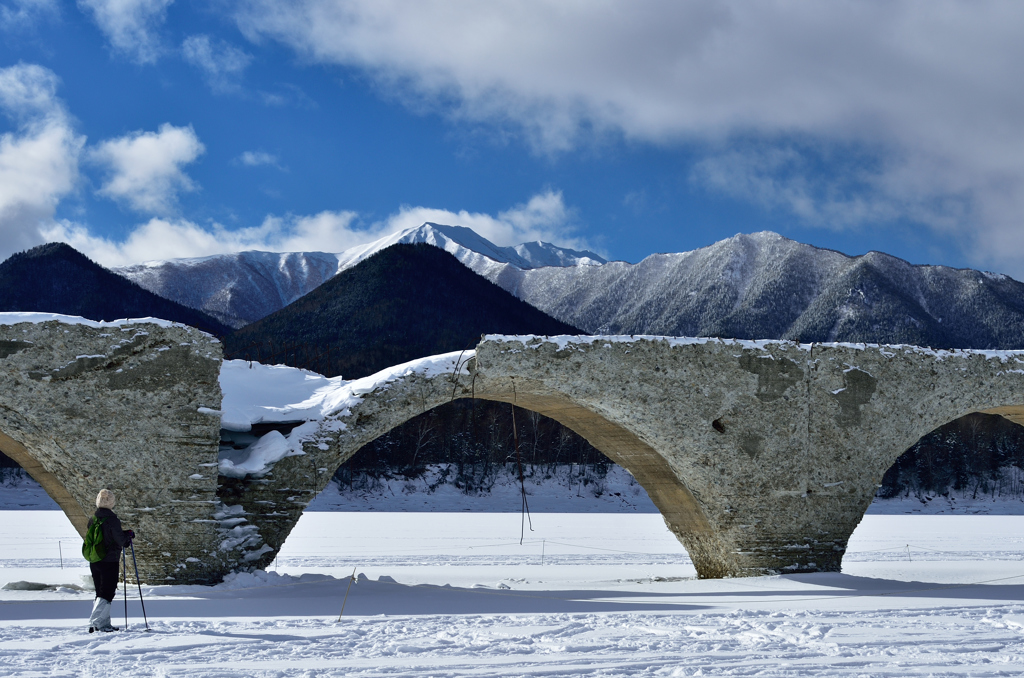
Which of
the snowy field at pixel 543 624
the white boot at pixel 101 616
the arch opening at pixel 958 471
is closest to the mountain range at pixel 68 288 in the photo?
the arch opening at pixel 958 471

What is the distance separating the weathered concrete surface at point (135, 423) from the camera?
27.2 ft

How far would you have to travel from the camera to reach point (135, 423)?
8.52 metres

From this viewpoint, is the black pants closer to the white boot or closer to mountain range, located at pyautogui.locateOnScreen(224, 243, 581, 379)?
the white boot

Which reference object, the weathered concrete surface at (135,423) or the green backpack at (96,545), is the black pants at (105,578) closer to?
the green backpack at (96,545)

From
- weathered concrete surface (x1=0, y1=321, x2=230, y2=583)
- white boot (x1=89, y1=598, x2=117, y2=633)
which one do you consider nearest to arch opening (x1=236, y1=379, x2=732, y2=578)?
weathered concrete surface (x1=0, y1=321, x2=230, y2=583)

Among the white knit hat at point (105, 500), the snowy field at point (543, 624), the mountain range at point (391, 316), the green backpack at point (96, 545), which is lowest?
the snowy field at point (543, 624)

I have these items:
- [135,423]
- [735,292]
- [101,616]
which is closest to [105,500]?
[101,616]

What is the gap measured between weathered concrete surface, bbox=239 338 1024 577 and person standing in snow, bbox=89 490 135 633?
10.4 ft

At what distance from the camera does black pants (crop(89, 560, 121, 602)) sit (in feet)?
19.8

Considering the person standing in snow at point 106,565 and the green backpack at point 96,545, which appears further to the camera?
the green backpack at point 96,545

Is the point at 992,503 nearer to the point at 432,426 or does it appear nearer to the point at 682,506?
the point at 432,426

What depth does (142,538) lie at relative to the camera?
8547 mm

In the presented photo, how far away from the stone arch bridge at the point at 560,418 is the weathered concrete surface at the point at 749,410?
20mm

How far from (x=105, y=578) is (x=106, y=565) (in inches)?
4.7
